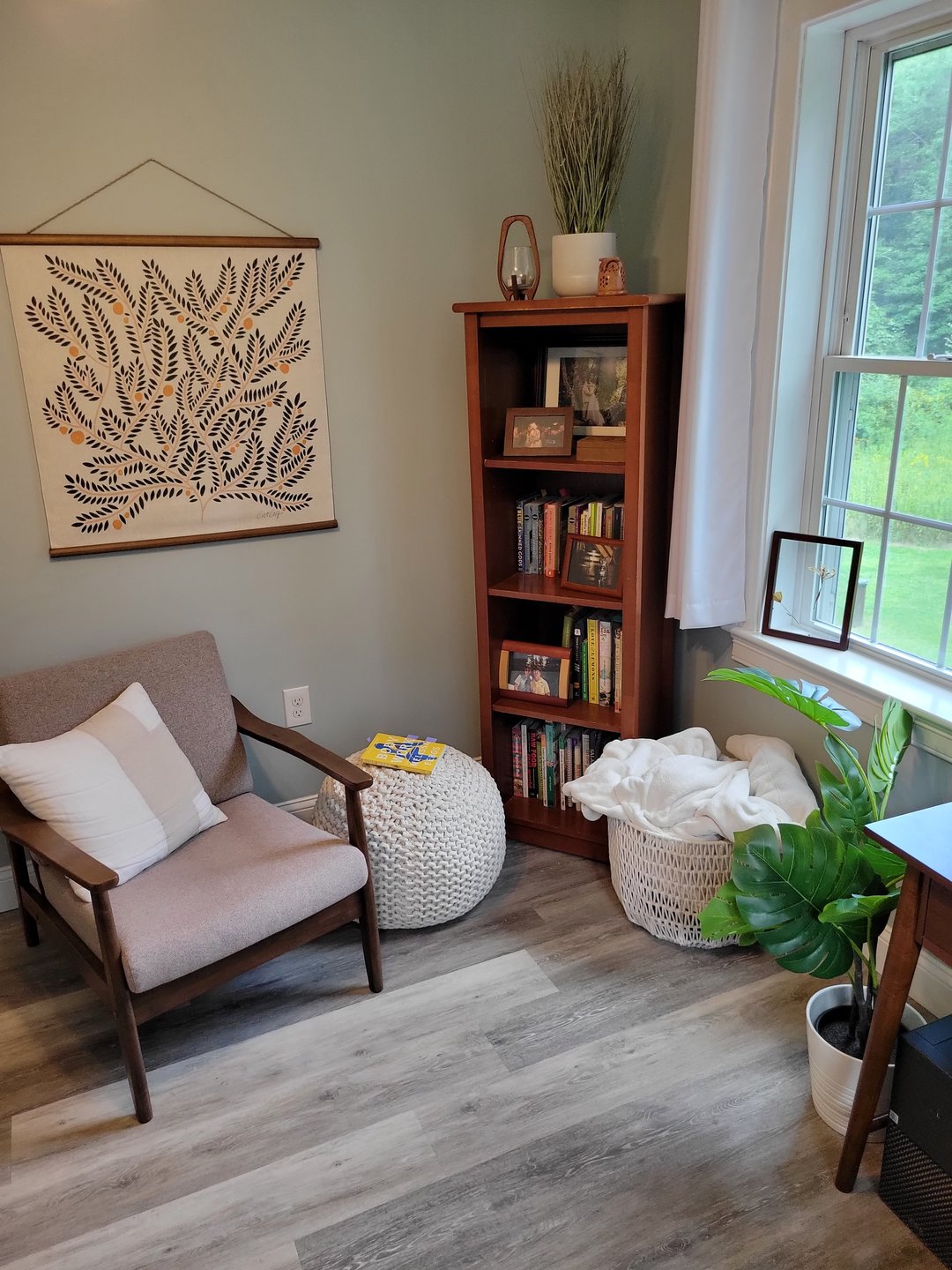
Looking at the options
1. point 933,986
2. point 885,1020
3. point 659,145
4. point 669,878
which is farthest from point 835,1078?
point 659,145

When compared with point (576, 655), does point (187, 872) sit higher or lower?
lower

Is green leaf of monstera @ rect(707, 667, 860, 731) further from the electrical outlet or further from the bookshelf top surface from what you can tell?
the electrical outlet

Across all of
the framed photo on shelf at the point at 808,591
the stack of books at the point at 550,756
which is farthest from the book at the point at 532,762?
the framed photo on shelf at the point at 808,591

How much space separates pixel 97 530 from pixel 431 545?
0.93m

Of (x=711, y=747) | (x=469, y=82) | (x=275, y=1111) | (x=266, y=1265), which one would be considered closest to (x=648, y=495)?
(x=711, y=747)

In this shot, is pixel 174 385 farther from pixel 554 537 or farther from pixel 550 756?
pixel 550 756

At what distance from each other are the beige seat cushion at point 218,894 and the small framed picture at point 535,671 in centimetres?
80

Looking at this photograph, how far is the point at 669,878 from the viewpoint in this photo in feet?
7.30

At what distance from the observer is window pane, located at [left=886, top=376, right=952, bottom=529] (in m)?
1.99

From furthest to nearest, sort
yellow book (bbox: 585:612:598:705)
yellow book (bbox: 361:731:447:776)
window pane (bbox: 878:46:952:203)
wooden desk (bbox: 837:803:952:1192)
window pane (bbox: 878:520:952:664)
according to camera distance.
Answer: yellow book (bbox: 585:612:598:705) → yellow book (bbox: 361:731:447:776) → window pane (bbox: 878:520:952:664) → window pane (bbox: 878:46:952:203) → wooden desk (bbox: 837:803:952:1192)

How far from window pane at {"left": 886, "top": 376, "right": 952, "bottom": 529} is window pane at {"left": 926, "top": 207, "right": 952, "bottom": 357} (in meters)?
0.07

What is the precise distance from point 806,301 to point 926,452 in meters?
0.47

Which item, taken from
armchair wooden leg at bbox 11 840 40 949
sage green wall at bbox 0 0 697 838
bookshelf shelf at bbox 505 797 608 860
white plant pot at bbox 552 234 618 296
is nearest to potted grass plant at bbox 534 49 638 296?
white plant pot at bbox 552 234 618 296

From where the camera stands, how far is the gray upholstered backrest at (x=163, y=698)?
2109mm
